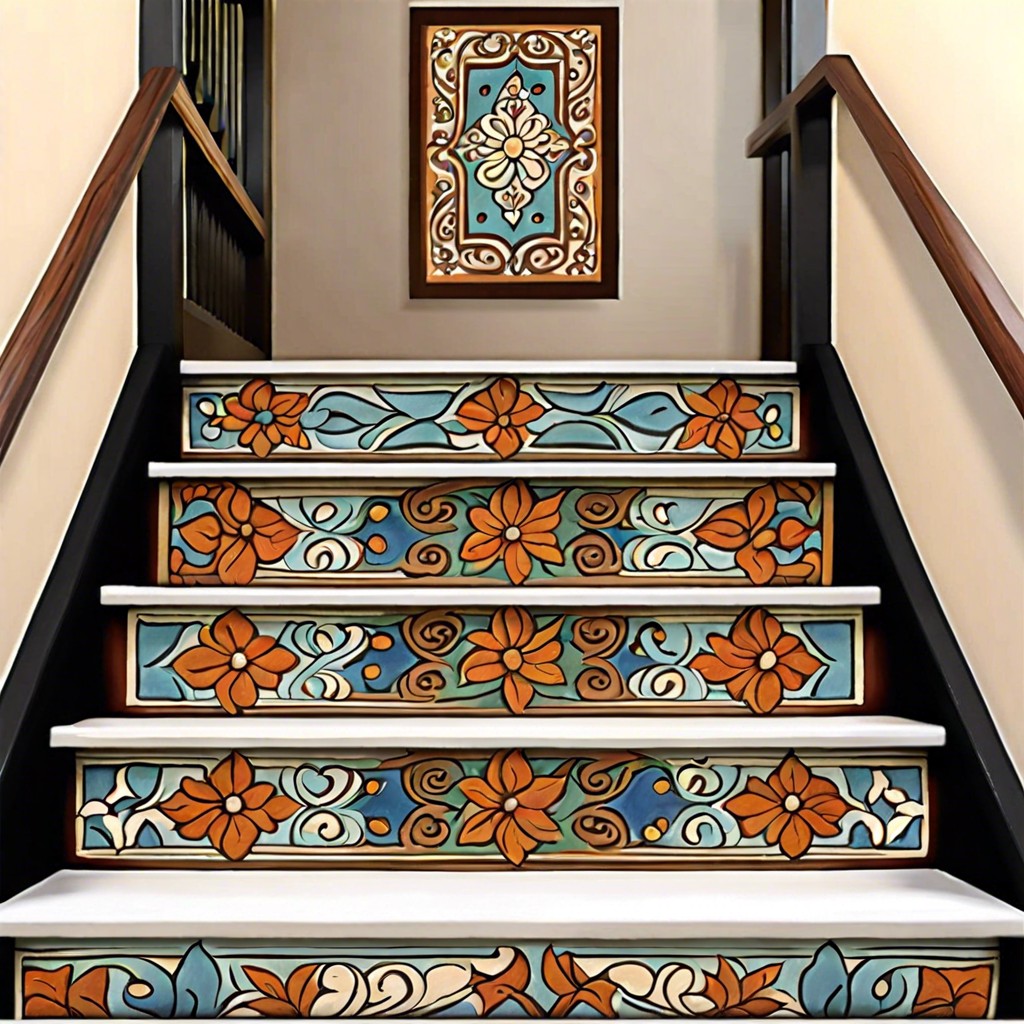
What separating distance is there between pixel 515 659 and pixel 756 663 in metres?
0.38

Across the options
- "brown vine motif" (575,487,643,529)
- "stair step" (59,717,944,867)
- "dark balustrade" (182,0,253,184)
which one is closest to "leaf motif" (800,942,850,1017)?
"stair step" (59,717,944,867)

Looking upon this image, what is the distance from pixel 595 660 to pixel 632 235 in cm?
221

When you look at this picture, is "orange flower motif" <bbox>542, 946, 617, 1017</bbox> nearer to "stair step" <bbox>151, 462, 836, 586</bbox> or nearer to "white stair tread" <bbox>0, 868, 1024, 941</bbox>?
"white stair tread" <bbox>0, 868, 1024, 941</bbox>

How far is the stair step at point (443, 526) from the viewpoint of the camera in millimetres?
1964

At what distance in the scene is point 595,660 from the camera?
182 centimetres

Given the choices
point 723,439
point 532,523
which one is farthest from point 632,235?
point 532,523

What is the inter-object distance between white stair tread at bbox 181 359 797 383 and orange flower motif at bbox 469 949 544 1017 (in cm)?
106

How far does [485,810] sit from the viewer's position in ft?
5.40

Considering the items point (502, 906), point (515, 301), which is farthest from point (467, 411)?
point (515, 301)

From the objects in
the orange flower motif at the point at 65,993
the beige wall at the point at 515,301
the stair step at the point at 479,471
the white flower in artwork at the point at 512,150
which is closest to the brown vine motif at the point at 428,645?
the stair step at the point at 479,471

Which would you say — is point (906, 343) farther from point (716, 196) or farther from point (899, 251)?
point (716, 196)

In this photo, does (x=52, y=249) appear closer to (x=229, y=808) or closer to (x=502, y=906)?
(x=229, y=808)

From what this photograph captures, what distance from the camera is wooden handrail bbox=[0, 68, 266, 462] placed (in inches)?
57.6

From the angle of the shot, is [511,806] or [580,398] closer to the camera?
[511,806]
